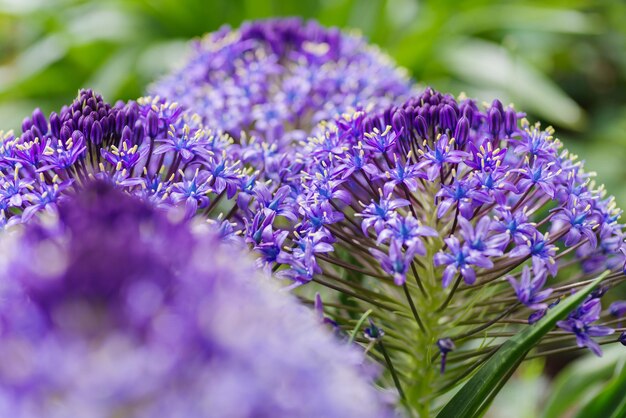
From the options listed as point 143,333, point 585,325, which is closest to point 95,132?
point 143,333

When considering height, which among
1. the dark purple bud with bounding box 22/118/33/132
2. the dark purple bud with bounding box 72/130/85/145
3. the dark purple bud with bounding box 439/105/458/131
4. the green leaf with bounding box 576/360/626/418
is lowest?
the green leaf with bounding box 576/360/626/418

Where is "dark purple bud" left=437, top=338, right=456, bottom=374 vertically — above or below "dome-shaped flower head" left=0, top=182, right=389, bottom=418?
above

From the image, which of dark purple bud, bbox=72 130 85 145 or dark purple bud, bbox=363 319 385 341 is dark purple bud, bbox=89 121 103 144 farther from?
dark purple bud, bbox=363 319 385 341

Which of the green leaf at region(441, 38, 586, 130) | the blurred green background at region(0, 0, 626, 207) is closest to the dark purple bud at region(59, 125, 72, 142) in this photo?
the blurred green background at region(0, 0, 626, 207)

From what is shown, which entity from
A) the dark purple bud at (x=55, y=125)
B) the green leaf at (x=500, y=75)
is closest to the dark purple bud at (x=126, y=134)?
the dark purple bud at (x=55, y=125)

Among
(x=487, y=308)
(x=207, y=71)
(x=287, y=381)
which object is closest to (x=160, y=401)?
(x=287, y=381)

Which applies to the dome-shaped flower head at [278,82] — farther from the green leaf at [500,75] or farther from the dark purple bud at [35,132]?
the green leaf at [500,75]

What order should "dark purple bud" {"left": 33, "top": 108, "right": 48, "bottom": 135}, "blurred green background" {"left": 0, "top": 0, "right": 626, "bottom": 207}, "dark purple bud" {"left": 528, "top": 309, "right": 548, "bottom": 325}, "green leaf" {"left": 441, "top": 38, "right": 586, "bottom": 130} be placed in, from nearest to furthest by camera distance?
"dark purple bud" {"left": 528, "top": 309, "right": 548, "bottom": 325}
"dark purple bud" {"left": 33, "top": 108, "right": 48, "bottom": 135}
"green leaf" {"left": 441, "top": 38, "right": 586, "bottom": 130}
"blurred green background" {"left": 0, "top": 0, "right": 626, "bottom": 207}
